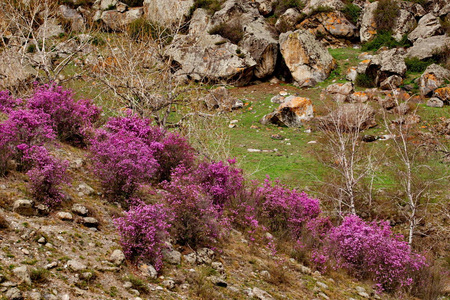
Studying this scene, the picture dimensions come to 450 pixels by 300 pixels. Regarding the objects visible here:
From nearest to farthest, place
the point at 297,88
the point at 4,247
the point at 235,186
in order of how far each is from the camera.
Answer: the point at 4,247 < the point at 235,186 < the point at 297,88

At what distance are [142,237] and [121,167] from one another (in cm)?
216

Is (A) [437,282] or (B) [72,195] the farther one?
(A) [437,282]

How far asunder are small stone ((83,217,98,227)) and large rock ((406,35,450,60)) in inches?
1409

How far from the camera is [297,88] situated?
108ft

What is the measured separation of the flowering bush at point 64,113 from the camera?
8977 millimetres

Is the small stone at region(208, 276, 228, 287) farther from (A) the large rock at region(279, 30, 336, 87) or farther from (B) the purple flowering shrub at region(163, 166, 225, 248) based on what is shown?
(A) the large rock at region(279, 30, 336, 87)

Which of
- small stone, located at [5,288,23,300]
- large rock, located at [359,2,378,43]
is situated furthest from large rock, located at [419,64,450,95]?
small stone, located at [5,288,23,300]

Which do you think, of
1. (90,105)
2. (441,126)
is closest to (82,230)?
(90,105)

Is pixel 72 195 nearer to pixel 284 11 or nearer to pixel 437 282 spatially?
pixel 437 282

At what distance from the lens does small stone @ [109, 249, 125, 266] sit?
187 inches

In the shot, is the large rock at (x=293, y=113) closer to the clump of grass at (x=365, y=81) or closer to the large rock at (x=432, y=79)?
the clump of grass at (x=365, y=81)

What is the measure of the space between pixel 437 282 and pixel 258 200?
4.71 meters

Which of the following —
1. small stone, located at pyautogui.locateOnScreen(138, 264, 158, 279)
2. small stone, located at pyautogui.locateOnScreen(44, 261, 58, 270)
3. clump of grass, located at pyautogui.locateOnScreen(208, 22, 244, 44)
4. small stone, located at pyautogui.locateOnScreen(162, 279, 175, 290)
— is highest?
small stone, located at pyautogui.locateOnScreen(44, 261, 58, 270)

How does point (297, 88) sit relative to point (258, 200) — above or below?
below
